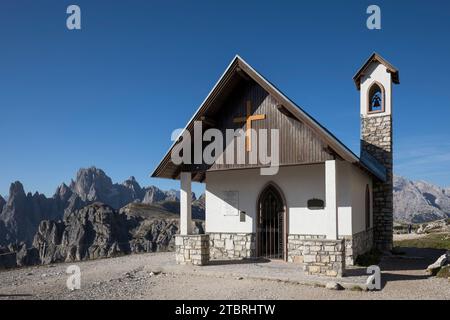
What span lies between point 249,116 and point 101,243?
8348 cm

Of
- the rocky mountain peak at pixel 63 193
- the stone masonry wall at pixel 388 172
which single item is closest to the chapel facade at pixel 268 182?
the stone masonry wall at pixel 388 172

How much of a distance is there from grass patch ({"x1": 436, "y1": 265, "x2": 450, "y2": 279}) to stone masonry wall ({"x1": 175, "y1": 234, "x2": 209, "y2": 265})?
7.41m

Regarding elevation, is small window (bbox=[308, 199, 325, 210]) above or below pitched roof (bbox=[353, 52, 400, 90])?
below

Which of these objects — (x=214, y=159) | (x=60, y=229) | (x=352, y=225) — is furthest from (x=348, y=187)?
(x=60, y=229)

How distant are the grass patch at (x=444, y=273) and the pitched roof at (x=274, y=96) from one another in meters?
3.96

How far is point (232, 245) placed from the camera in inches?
605

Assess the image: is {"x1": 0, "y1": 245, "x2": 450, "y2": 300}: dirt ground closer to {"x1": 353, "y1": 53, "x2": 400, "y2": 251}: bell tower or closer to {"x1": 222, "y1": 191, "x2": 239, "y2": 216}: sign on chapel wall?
{"x1": 222, "y1": 191, "x2": 239, "y2": 216}: sign on chapel wall

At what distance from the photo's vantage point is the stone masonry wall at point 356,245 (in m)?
13.4

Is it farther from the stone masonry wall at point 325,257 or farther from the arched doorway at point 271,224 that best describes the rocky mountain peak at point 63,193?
the stone masonry wall at point 325,257

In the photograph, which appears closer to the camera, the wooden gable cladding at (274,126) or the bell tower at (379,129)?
the wooden gable cladding at (274,126)

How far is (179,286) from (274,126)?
18.9ft

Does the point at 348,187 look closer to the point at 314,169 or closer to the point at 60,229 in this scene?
the point at 314,169

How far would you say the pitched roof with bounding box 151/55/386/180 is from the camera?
36.9 ft

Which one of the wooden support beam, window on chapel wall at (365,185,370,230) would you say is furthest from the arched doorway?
window on chapel wall at (365,185,370,230)
